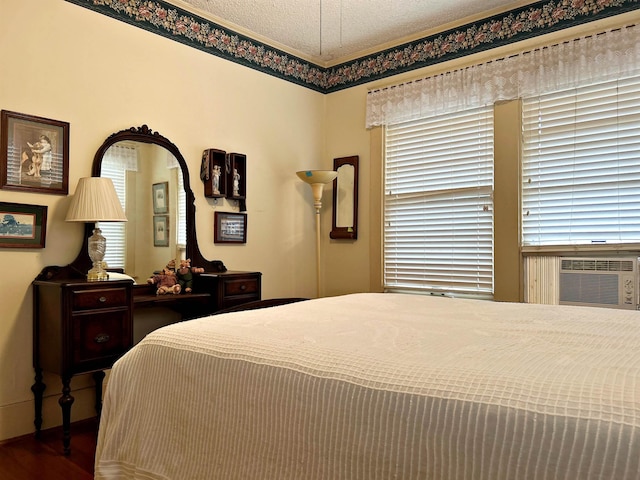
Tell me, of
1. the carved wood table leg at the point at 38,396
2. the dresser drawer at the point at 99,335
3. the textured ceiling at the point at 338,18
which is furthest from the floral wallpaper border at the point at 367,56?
the carved wood table leg at the point at 38,396

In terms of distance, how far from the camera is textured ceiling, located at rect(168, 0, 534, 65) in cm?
341

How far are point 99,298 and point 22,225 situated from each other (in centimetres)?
59

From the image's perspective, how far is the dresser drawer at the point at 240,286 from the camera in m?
3.28

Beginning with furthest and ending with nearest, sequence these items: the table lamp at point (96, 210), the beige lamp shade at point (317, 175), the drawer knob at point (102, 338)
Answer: the beige lamp shade at point (317, 175)
the table lamp at point (96, 210)
the drawer knob at point (102, 338)

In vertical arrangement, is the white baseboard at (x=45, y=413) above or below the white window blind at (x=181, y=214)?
below

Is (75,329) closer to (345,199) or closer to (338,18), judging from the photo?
(345,199)

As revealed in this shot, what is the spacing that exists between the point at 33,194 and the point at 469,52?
310 cm

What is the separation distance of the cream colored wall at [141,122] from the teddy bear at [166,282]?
16.9 inches

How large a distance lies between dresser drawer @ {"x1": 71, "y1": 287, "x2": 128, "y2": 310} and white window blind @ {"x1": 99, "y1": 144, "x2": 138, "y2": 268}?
346 millimetres

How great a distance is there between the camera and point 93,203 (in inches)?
107

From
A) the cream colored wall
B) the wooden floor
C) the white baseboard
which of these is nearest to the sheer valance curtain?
the cream colored wall

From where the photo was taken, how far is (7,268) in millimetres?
2617

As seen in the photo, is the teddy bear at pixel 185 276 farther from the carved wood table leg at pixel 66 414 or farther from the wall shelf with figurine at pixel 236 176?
the carved wood table leg at pixel 66 414

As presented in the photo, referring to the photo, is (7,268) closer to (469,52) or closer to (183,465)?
(183,465)
